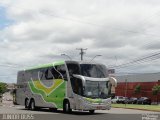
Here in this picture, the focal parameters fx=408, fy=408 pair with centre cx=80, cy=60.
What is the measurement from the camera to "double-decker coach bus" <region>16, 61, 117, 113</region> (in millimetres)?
29766

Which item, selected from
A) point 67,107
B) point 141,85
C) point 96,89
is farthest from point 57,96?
point 141,85

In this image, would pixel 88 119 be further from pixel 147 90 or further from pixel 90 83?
pixel 147 90

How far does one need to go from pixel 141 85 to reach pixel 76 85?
6157 centimetres

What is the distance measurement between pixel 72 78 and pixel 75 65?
1.00m

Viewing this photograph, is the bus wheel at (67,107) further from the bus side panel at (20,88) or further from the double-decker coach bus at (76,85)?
the bus side panel at (20,88)

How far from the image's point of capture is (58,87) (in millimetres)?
32531

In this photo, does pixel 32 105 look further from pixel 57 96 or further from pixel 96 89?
pixel 96 89

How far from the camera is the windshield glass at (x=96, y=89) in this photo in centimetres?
2981

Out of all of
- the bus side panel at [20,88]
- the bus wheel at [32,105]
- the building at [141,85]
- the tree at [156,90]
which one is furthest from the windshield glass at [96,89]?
the building at [141,85]

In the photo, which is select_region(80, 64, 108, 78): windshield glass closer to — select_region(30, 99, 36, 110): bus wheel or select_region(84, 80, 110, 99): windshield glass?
select_region(84, 80, 110, 99): windshield glass

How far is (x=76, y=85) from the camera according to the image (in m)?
30.2

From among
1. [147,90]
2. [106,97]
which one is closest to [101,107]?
[106,97]

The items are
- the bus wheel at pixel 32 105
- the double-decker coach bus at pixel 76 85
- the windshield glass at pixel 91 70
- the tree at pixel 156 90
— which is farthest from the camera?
the tree at pixel 156 90

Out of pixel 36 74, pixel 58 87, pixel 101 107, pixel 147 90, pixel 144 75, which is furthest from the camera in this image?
pixel 144 75
